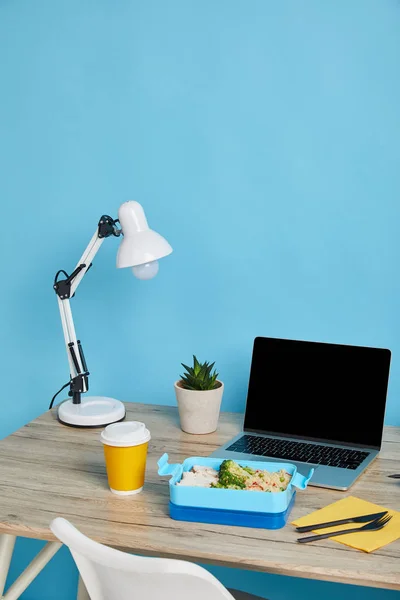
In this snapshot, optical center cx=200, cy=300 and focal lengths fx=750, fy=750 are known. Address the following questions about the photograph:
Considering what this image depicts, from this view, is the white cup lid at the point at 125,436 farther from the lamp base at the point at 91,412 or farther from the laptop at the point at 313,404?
the lamp base at the point at 91,412

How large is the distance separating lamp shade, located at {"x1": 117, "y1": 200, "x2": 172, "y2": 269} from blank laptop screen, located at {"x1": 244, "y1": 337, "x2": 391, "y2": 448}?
12.8 inches

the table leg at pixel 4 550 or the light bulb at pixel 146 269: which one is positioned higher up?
the light bulb at pixel 146 269

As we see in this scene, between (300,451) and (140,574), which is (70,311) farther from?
(140,574)

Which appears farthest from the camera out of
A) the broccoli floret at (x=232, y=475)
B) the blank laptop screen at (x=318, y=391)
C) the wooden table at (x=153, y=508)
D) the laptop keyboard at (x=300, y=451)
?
the blank laptop screen at (x=318, y=391)

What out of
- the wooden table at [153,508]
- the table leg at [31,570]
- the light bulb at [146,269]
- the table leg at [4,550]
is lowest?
the table leg at [31,570]

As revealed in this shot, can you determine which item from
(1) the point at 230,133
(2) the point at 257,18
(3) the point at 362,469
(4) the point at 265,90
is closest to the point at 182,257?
(1) the point at 230,133

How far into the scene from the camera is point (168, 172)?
184cm

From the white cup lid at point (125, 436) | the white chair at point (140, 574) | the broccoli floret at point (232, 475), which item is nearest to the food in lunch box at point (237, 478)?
the broccoli floret at point (232, 475)

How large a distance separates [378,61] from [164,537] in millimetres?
1125

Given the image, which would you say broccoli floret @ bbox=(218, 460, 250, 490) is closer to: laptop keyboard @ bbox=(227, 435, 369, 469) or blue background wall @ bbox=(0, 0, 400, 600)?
laptop keyboard @ bbox=(227, 435, 369, 469)

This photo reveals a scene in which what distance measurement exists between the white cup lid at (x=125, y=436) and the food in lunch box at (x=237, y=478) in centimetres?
10

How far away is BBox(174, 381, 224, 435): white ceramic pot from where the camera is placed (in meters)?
1.59

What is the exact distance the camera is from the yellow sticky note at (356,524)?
3.71 ft

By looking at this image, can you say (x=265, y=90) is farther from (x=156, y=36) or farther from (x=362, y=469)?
(x=362, y=469)
